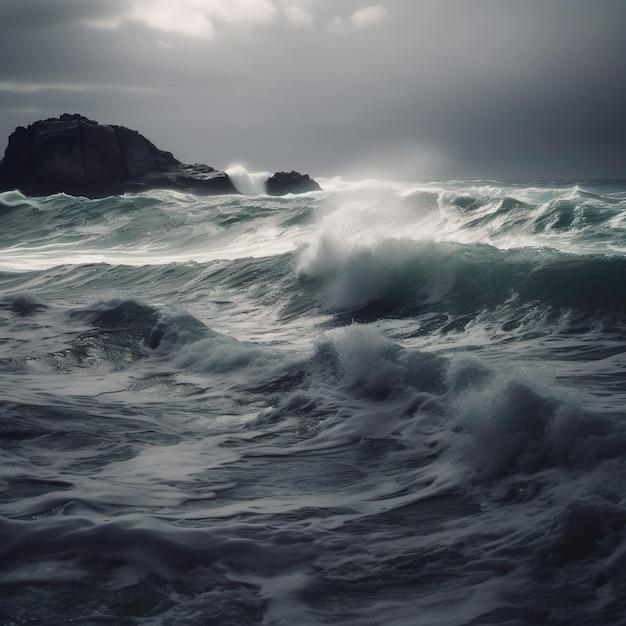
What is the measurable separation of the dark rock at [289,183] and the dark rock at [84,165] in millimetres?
4194

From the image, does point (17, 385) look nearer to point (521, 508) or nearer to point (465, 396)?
point (465, 396)

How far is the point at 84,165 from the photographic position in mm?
61812

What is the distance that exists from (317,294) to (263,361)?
17.3ft

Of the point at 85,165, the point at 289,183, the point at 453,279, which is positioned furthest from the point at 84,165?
the point at 453,279

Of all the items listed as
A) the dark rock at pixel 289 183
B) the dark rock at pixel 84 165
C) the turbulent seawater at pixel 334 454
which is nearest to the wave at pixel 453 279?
the turbulent seawater at pixel 334 454

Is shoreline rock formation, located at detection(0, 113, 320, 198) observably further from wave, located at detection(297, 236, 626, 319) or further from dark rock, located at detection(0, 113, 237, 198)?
wave, located at detection(297, 236, 626, 319)

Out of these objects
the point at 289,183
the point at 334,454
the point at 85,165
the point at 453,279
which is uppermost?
the point at 85,165

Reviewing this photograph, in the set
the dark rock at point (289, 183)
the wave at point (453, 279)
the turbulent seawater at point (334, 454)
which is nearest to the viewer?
the turbulent seawater at point (334, 454)

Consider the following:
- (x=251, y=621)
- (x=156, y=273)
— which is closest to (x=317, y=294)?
(x=156, y=273)

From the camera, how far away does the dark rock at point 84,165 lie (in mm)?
61562

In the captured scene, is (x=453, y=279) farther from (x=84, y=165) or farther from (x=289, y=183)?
(x=289, y=183)

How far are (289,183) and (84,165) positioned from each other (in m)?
16.9

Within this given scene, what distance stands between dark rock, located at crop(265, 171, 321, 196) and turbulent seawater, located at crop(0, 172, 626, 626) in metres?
53.7

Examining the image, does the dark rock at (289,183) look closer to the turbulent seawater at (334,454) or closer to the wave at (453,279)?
the wave at (453,279)
